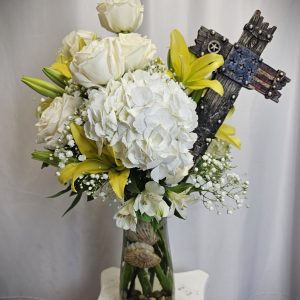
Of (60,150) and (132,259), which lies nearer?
(60,150)

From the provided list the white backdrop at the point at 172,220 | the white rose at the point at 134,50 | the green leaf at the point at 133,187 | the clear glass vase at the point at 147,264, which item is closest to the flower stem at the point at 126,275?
the clear glass vase at the point at 147,264

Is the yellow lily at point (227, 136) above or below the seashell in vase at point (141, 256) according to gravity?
above

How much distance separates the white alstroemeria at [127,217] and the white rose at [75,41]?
316 mm

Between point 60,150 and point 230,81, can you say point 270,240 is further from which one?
point 60,150

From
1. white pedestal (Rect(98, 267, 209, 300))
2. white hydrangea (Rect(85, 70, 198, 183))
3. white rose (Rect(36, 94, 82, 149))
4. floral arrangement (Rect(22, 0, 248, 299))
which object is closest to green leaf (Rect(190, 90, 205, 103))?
floral arrangement (Rect(22, 0, 248, 299))

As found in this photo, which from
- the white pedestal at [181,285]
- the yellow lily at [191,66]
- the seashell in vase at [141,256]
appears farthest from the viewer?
the white pedestal at [181,285]

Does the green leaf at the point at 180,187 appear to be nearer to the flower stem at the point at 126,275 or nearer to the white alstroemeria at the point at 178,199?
the white alstroemeria at the point at 178,199

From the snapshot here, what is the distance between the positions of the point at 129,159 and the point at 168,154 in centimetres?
6

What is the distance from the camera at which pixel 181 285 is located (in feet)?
3.65

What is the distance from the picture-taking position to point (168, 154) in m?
0.69

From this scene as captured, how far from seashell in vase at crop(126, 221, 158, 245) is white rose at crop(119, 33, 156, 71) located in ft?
1.06

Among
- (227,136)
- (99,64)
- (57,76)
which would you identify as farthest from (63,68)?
(227,136)

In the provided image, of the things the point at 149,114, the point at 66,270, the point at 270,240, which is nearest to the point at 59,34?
the point at 149,114

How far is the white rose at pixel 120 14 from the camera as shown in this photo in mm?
→ 787
